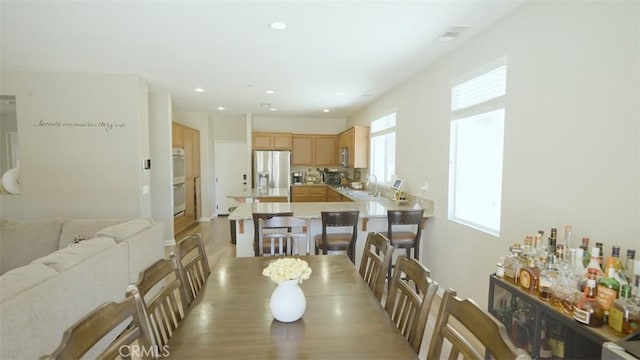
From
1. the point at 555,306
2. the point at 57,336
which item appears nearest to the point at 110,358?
the point at 57,336

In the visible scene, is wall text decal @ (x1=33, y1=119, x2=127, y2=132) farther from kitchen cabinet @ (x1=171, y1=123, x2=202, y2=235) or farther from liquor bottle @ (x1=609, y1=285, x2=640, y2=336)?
liquor bottle @ (x1=609, y1=285, x2=640, y2=336)

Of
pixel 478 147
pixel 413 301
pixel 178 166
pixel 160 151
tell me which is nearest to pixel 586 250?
pixel 413 301

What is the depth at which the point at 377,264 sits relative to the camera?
1.82m

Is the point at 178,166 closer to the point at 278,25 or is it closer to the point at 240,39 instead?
the point at 240,39

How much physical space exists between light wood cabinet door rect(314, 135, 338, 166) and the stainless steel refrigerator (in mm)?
798

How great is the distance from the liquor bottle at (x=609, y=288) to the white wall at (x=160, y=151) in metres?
5.33

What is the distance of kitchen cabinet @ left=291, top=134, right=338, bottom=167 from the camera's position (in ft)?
25.5

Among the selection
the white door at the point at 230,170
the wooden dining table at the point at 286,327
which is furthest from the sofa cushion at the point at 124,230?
the white door at the point at 230,170

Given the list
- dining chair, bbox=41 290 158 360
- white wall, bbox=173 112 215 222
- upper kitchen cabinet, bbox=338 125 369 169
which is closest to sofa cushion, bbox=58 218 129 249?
dining chair, bbox=41 290 158 360

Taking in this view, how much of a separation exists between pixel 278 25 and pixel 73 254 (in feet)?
7.30

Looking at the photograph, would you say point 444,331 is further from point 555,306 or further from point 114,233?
point 114,233

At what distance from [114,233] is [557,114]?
3390 millimetres

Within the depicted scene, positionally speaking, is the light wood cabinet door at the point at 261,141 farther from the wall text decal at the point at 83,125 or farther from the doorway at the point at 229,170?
the wall text decal at the point at 83,125

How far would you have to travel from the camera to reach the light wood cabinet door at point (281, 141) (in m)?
7.60
